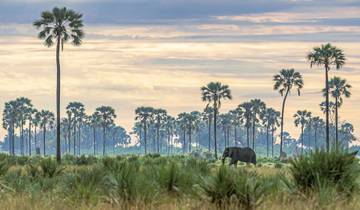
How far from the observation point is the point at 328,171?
689 inches

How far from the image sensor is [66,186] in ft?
62.2

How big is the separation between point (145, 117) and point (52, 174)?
16158cm

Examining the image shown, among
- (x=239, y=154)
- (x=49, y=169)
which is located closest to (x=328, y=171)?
(x=49, y=169)

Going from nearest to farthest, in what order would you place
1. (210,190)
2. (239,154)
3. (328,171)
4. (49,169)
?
(210,190)
(328,171)
(49,169)
(239,154)

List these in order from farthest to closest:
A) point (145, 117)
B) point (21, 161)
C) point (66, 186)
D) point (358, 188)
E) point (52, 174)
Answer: point (145, 117), point (21, 161), point (52, 174), point (66, 186), point (358, 188)

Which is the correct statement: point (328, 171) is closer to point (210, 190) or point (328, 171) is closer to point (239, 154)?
point (210, 190)

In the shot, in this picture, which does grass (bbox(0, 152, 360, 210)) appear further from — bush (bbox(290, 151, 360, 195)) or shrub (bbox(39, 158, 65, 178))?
shrub (bbox(39, 158, 65, 178))

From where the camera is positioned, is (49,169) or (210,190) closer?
(210,190)

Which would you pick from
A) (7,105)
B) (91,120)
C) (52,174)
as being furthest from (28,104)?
(52,174)

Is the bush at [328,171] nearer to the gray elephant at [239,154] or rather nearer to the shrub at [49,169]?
the shrub at [49,169]

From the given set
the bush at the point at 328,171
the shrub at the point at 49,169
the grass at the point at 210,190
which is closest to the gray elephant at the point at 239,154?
the shrub at the point at 49,169

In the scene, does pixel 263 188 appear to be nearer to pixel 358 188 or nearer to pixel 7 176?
pixel 358 188

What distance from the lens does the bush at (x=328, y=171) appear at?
17484mm

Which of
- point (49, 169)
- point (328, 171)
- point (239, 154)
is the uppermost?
point (328, 171)
